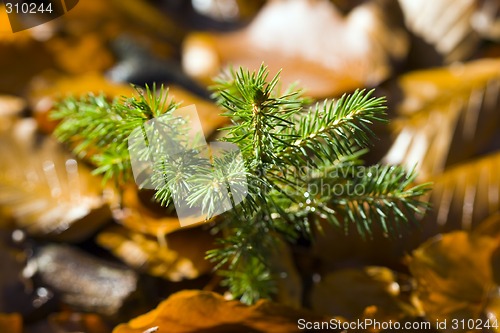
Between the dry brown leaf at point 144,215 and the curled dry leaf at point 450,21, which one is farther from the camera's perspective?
the curled dry leaf at point 450,21

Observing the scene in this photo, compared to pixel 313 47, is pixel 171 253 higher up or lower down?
lower down

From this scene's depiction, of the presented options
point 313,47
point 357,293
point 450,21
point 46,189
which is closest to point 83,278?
point 46,189

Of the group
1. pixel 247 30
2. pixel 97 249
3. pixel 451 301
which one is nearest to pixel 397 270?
pixel 451 301

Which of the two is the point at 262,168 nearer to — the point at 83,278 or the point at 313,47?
the point at 83,278

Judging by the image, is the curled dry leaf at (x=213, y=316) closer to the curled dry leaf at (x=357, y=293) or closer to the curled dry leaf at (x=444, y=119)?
the curled dry leaf at (x=357, y=293)

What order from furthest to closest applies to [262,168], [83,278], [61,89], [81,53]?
1. [81,53]
2. [61,89]
3. [83,278]
4. [262,168]

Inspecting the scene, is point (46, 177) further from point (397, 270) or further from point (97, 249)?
point (397, 270)

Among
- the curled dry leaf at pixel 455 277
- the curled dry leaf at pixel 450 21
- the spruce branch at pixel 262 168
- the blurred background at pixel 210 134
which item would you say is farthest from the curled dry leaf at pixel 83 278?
the curled dry leaf at pixel 450 21
